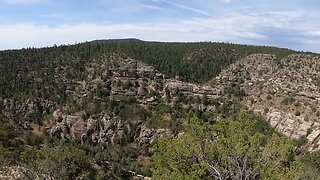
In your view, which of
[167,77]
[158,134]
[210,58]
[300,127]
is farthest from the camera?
[210,58]

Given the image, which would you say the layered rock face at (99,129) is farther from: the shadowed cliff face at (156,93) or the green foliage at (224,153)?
the green foliage at (224,153)

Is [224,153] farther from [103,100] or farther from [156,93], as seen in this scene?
[156,93]

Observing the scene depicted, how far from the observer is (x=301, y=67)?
8394 centimetres

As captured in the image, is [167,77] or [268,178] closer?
[268,178]

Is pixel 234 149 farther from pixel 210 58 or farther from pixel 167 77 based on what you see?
pixel 210 58

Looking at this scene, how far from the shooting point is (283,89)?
7912 cm

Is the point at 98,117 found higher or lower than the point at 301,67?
lower

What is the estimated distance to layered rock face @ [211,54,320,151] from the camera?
7069 cm

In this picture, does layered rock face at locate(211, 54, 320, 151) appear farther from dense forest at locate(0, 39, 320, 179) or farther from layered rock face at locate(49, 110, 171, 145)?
layered rock face at locate(49, 110, 171, 145)

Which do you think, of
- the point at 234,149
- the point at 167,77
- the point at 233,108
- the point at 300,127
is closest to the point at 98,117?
the point at 167,77

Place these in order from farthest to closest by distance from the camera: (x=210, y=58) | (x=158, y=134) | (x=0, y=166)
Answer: (x=210, y=58)
(x=158, y=134)
(x=0, y=166)

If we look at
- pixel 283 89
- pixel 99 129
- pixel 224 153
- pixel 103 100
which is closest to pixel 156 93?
pixel 103 100

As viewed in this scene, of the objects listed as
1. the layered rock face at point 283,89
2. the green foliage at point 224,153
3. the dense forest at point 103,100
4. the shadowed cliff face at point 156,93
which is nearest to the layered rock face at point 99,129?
the shadowed cliff face at point 156,93

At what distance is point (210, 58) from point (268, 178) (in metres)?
79.9
